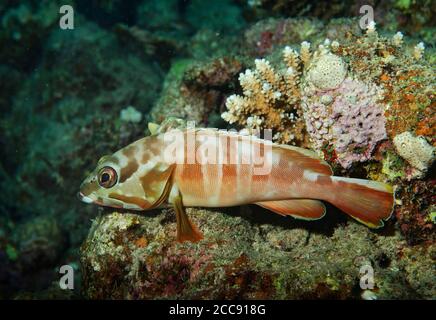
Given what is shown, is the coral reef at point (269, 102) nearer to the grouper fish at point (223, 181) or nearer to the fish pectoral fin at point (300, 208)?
the grouper fish at point (223, 181)

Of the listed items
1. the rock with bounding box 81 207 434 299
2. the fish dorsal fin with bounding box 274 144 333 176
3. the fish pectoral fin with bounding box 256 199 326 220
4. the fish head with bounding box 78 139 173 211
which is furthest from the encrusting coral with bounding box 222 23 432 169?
the fish head with bounding box 78 139 173 211

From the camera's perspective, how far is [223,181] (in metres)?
3.13

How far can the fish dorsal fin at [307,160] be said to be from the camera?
3.05 meters

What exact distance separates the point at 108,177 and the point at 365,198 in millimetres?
2404

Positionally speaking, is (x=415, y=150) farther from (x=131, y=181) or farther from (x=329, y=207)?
(x=131, y=181)

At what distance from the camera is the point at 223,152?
313 centimetres

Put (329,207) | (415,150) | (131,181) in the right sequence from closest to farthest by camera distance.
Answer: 1. (415,150)
2. (131,181)
3. (329,207)

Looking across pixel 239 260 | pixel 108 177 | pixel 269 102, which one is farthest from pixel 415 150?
pixel 108 177

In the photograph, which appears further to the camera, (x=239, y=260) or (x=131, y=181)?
(x=131, y=181)

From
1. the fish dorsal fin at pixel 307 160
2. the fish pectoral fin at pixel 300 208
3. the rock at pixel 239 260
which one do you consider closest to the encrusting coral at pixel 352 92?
the fish dorsal fin at pixel 307 160

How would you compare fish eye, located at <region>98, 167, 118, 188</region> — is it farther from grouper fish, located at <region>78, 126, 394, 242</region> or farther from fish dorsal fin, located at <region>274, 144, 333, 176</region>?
fish dorsal fin, located at <region>274, 144, 333, 176</region>

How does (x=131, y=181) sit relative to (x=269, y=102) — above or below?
below

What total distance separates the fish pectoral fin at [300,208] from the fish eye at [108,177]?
1521 mm

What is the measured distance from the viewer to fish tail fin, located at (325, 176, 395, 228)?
2.94m
